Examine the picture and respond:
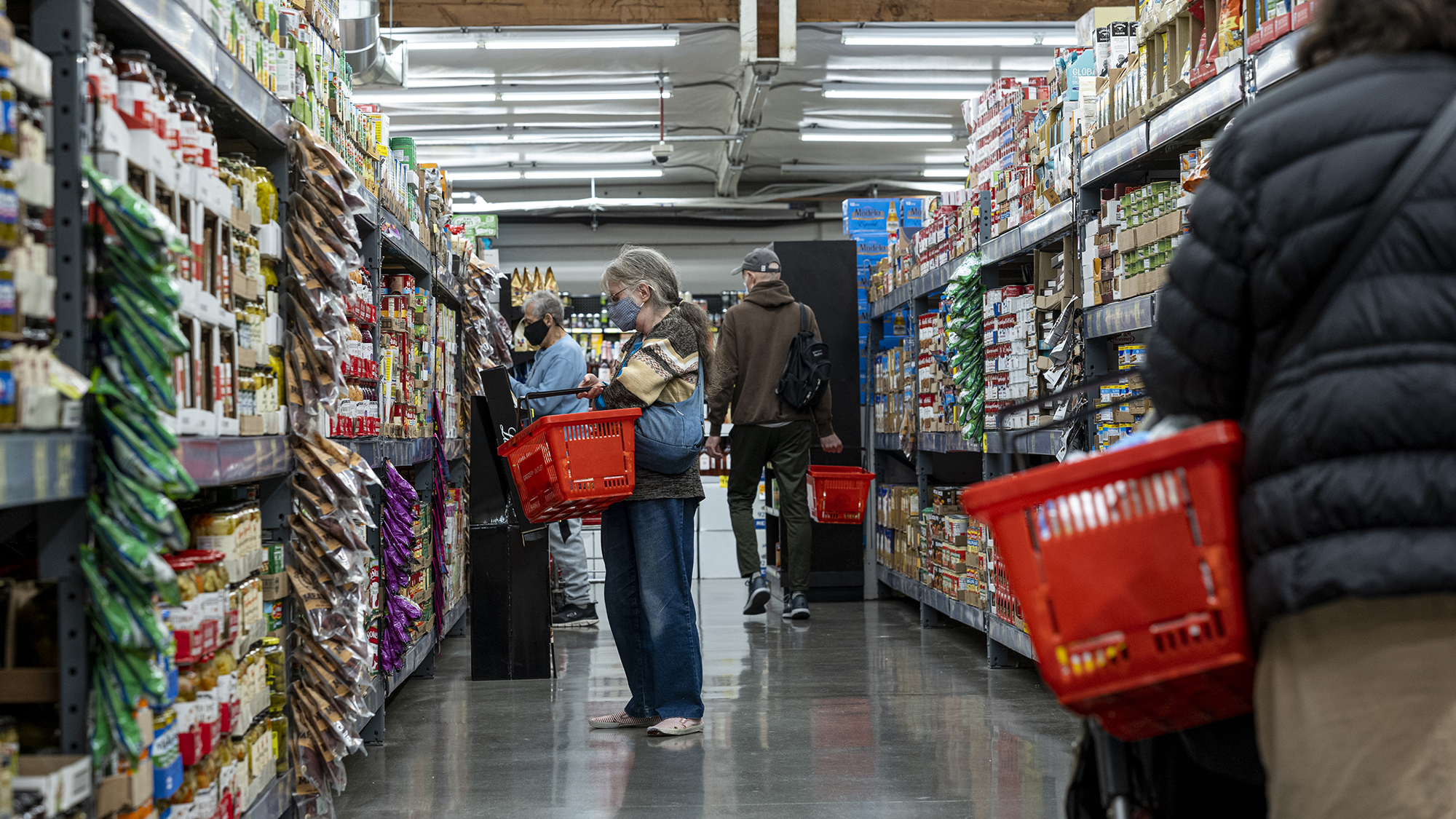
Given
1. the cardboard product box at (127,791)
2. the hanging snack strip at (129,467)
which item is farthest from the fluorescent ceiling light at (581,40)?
the cardboard product box at (127,791)

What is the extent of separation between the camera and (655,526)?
442 centimetres

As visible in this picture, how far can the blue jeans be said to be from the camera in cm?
442

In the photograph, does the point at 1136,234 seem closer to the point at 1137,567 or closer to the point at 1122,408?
the point at 1122,408

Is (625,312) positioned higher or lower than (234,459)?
higher

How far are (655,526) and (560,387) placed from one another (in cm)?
280

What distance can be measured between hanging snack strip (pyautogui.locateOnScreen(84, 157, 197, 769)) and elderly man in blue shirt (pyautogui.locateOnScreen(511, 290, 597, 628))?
486 centimetres

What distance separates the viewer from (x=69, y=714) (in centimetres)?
193

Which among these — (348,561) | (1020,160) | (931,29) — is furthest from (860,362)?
(348,561)

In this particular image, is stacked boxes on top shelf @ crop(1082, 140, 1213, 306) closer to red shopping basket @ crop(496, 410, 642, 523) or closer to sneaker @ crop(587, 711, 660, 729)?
red shopping basket @ crop(496, 410, 642, 523)

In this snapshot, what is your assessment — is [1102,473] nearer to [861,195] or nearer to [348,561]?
[348,561]

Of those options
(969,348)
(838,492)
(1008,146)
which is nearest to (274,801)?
(969,348)

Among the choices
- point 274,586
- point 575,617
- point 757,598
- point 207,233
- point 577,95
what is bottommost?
point 575,617

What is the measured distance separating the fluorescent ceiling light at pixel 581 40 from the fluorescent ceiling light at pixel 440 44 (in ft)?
0.48

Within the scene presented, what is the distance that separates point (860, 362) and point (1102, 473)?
742 cm
